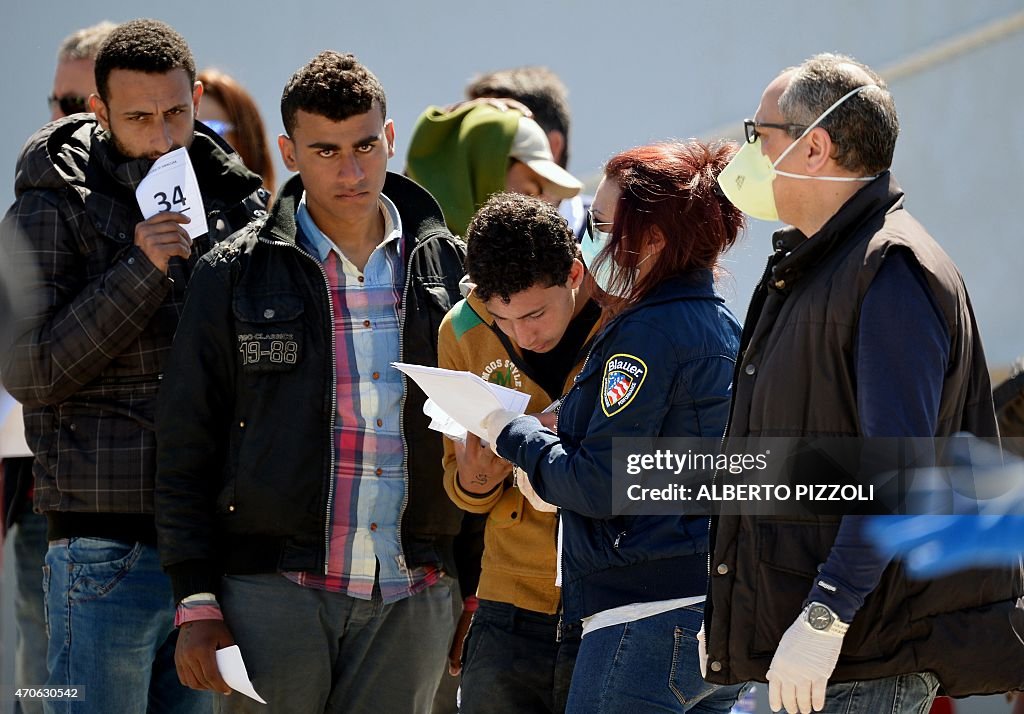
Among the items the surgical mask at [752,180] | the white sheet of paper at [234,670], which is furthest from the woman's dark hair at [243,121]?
the surgical mask at [752,180]

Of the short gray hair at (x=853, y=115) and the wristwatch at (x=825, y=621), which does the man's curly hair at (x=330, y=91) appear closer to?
the short gray hair at (x=853, y=115)

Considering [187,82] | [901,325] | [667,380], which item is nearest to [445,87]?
[187,82]

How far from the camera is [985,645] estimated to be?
2.28 metres

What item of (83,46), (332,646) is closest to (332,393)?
(332,646)

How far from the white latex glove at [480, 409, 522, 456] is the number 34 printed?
112 cm

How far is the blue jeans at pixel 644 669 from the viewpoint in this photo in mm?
2709

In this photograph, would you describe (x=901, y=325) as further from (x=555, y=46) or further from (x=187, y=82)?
(x=555, y=46)

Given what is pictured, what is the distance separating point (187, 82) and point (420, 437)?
123cm

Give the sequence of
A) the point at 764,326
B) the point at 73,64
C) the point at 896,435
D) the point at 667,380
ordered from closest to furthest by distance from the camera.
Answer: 1. the point at 896,435
2. the point at 764,326
3. the point at 667,380
4. the point at 73,64

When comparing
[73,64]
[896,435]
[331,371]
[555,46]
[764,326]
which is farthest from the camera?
[555,46]

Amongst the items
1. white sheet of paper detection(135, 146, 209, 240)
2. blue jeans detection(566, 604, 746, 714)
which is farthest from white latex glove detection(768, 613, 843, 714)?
white sheet of paper detection(135, 146, 209, 240)

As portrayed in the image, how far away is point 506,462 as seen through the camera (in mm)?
3176

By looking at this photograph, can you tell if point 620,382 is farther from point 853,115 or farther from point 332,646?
point 332,646

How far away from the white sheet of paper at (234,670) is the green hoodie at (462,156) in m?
1.75
